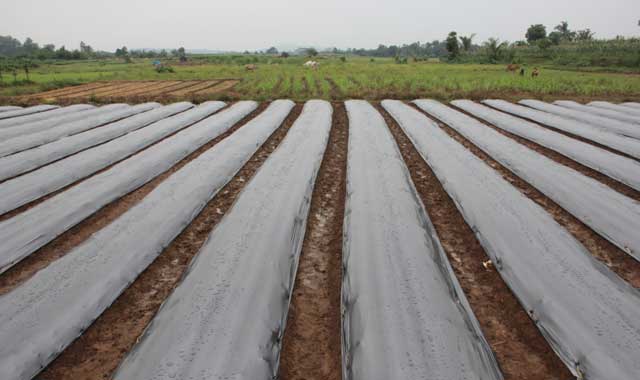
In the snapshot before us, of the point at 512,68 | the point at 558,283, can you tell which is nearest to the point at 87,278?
the point at 558,283

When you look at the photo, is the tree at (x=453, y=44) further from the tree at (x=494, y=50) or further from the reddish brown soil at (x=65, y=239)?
the reddish brown soil at (x=65, y=239)

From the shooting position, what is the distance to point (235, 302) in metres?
2.45

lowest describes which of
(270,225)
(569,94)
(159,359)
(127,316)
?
(127,316)

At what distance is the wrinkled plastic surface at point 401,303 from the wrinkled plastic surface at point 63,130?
6549 mm

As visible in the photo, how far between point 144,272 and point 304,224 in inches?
64.0

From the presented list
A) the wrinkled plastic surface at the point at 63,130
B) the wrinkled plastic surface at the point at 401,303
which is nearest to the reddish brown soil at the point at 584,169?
the wrinkled plastic surface at the point at 401,303

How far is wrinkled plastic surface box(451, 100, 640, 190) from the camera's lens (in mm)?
4883

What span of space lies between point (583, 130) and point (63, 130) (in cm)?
1127

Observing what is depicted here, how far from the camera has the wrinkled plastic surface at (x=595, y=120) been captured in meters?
7.02

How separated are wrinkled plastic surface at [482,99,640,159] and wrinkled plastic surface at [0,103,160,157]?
1055cm

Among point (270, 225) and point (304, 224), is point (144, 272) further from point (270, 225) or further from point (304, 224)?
point (304, 224)

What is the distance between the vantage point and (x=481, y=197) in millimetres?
4117

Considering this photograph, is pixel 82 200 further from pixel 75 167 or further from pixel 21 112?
pixel 21 112

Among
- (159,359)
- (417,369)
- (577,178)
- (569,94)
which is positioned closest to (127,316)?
(159,359)
